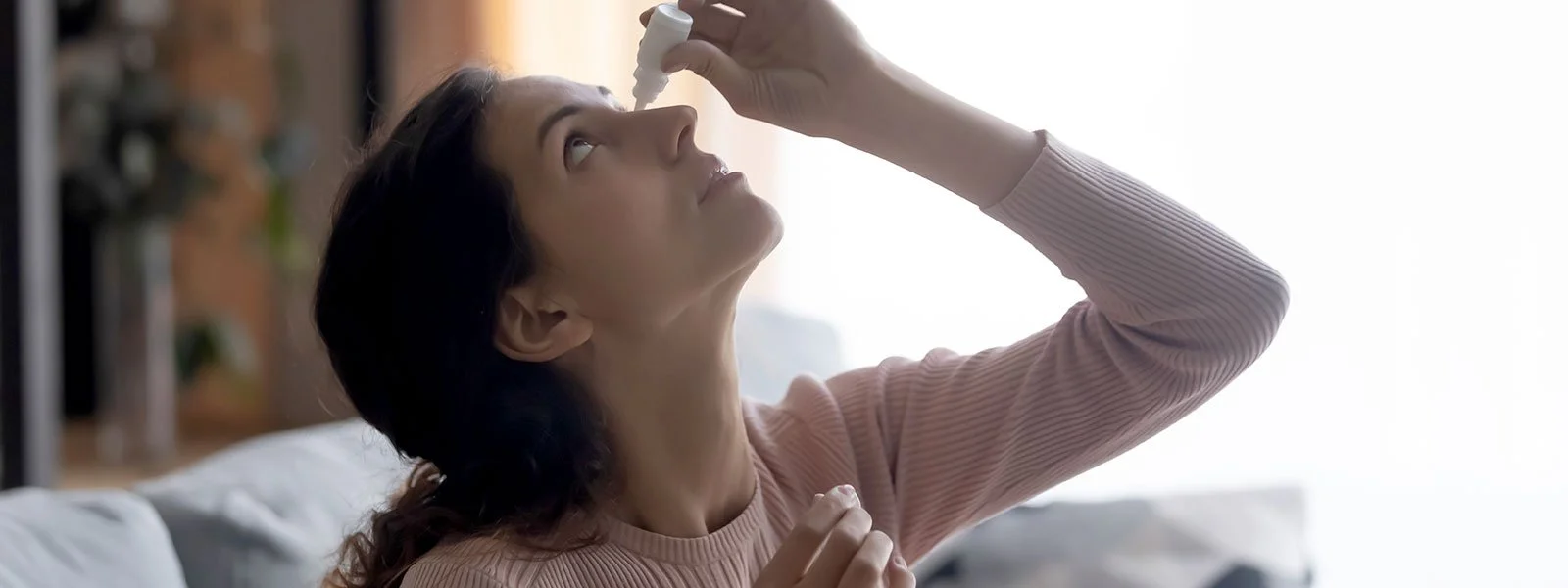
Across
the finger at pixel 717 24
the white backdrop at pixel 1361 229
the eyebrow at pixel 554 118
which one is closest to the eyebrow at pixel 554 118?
the eyebrow at pixel 554 118

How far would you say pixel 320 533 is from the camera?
59.0 inches

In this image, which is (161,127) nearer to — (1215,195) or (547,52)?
(547,52)

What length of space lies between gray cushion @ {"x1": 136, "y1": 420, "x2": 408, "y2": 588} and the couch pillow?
63 centimetres

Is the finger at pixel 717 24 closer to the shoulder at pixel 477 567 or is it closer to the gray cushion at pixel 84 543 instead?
the shoulder at pixel 477 567

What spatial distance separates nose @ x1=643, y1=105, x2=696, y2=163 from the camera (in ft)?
3.66

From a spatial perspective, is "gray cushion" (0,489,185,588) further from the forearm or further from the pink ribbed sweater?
the forearm

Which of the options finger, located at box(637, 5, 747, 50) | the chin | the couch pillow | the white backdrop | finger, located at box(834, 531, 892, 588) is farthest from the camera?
the white backdrop

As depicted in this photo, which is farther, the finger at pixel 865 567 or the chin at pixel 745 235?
the chin at pixel 745 235

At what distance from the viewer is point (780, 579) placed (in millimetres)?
995

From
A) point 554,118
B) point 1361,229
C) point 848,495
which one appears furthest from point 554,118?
point 1361,229

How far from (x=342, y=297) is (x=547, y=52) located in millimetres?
2163

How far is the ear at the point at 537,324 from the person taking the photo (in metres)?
1.13

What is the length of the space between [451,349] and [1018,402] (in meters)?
0.47

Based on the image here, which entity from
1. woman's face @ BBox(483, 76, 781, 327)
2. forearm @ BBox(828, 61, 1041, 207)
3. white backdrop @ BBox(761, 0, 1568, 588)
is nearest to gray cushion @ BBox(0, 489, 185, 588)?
woman's face @ BBox(483, 76, 781, 327)
